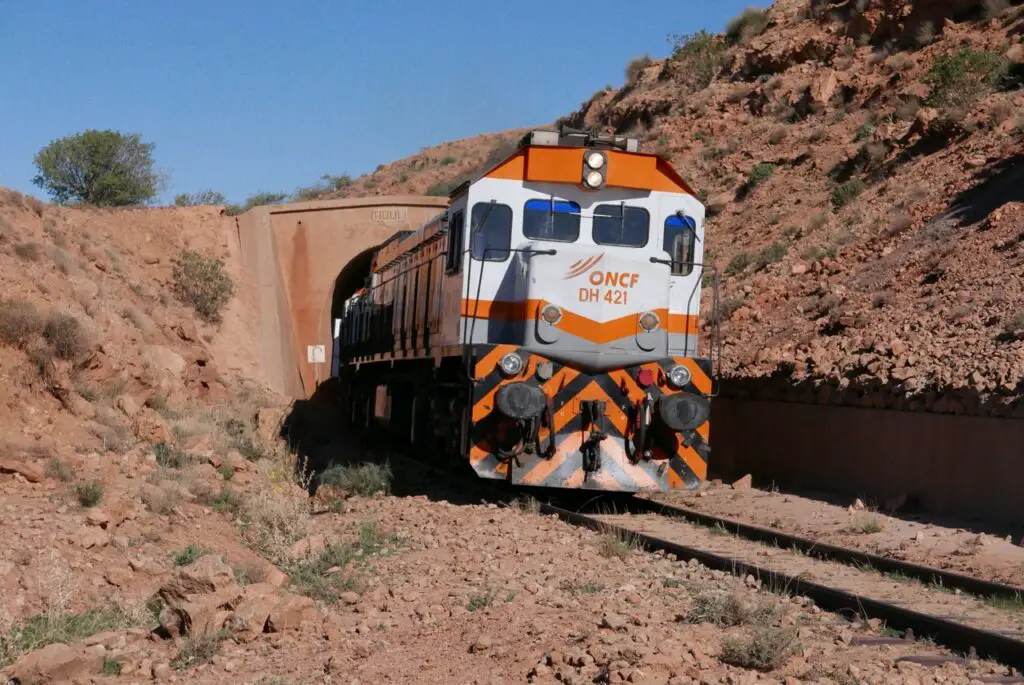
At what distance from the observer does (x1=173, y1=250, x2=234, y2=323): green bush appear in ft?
89.6

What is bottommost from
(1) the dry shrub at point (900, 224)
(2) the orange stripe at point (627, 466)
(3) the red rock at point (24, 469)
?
(3) the red rock at point (24, 469)

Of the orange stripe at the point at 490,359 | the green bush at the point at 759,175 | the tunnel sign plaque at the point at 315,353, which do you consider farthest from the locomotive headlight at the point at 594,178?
the tunnel sign plaque at the point at 315,353

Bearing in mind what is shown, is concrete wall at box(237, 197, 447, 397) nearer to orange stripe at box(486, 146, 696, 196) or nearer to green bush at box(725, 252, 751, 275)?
green bush at box(725, 252, 751, 275)

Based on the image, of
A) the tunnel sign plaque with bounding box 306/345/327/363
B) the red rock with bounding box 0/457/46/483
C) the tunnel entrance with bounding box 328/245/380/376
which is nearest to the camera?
the red rock with bounding box 0/457/46/483

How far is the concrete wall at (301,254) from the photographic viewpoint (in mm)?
29344

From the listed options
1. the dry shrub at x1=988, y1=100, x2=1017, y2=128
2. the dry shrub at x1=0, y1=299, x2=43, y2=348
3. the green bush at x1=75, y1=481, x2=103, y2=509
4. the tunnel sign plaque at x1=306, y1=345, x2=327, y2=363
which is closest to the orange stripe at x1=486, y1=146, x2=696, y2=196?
the green bush at x1=75, y1=481, x2=103, y2=509

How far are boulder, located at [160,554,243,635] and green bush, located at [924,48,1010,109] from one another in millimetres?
21427

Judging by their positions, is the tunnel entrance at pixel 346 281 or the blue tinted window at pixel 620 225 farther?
the tunnel entrance at pixel 346 281

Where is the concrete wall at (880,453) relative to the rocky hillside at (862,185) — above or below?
below

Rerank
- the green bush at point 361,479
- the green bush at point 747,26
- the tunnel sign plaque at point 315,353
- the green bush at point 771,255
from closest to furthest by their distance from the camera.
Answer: the green bush at point 361,479
the green bush at point 771,255
the tunnel sign plaque at point 315,353
the green bush at point 747,26

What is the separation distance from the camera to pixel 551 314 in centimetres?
1318

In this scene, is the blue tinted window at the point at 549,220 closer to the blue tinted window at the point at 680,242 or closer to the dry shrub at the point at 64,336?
the blue tinted window at the point at 680,242

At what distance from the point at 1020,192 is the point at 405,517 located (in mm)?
11993

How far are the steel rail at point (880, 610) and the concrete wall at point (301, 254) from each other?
19.9 meters
